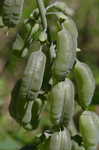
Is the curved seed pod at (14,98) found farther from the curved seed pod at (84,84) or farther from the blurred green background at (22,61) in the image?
the blurred green background at (22,61)

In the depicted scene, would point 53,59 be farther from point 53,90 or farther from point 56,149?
point 56,149

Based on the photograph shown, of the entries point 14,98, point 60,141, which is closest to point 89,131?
point 60,141

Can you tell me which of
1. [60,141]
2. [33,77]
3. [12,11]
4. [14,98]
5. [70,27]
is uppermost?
[12,11]

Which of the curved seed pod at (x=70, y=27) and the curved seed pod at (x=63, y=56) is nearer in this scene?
the curved seed pod at (x=63, y=56)

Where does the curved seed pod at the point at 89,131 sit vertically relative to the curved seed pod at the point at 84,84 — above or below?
below

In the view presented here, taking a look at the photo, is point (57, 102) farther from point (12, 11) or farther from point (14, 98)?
point (12, 11)

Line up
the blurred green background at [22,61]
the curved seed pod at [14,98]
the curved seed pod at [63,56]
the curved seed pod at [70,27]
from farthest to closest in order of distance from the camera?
1. the blurred green background at [22,61]
2. the curved seed pod at [14,98]
3. the curved seed pod at [70,27]
4. the curved seed pod at [63,56]

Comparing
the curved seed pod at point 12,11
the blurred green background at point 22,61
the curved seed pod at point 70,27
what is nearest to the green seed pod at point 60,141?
the curved seed pod at point 70,27
